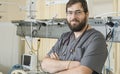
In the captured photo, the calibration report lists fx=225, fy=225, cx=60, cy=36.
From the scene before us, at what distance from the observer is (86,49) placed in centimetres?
171

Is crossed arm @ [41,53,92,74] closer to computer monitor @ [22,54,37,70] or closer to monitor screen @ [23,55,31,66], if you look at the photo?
computer monitor @ [22,54,37,70]

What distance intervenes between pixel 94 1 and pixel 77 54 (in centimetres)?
122

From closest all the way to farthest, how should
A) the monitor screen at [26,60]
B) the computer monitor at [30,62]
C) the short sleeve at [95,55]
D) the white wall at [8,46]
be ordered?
the short sleeve at [95,55], the computer monitor at [30,62], the monitor screen at [26,60], the white wall at [8,46]

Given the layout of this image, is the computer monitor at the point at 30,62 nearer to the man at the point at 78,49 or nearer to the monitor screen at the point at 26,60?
the monitor screen at the point at 26,60

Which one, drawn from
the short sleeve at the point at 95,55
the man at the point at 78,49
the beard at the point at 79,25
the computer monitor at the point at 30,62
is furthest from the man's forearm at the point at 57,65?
the computer monitor at the point at 30,62

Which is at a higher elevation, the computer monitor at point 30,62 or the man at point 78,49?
the man at point 78,49

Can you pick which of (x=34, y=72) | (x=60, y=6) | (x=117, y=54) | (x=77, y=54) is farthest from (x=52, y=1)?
(x=77, y=54)

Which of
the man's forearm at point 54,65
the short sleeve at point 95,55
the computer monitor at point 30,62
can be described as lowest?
the computer monitor at point 30,62

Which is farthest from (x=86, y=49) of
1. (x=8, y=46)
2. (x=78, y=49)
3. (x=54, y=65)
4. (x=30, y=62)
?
(x=8, y=46)

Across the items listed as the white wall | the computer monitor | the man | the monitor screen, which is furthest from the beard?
the white wall

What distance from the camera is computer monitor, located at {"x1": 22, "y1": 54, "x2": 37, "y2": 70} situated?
123 inches

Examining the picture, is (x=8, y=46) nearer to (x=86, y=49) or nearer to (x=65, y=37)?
(x=65, y=37)

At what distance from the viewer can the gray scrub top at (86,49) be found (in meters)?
1.64

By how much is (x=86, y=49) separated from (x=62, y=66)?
0.87 ft
